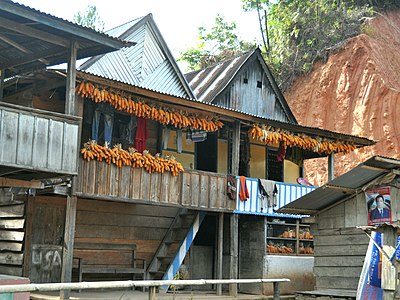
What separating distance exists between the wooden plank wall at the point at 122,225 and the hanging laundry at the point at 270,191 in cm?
273

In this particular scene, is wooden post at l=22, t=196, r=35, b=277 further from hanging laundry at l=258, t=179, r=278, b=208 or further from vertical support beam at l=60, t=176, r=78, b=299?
hanging laundry at l=258, t=179, r=278, b=208

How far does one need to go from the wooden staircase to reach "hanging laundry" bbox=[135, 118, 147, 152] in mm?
2688

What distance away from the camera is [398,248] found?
1229 centimetres

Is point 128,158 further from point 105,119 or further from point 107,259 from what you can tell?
point 107,259

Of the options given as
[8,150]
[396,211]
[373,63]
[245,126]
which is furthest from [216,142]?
[373,63]

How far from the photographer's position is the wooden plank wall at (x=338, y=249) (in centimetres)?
1477

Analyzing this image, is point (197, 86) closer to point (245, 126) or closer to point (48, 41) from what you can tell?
point (245, 126)

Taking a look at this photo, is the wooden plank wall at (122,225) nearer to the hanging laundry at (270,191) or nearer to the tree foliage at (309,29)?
the hanging laundry at (270,191)

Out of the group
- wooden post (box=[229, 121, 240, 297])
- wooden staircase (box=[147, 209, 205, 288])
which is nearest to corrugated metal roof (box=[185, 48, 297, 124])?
wooden post (box=[229, 121, 240, 297])

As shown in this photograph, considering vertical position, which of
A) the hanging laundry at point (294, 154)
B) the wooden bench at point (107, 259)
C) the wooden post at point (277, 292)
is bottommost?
the wooden post at point (277, 292)

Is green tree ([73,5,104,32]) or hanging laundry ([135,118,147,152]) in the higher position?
green tree ([73,5,104,32])

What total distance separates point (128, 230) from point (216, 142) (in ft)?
14.3

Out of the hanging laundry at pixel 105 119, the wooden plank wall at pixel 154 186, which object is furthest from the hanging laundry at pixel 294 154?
the hanging laundry at pixel 105 119

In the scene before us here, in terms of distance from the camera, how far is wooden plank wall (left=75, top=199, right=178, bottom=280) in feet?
55.9
